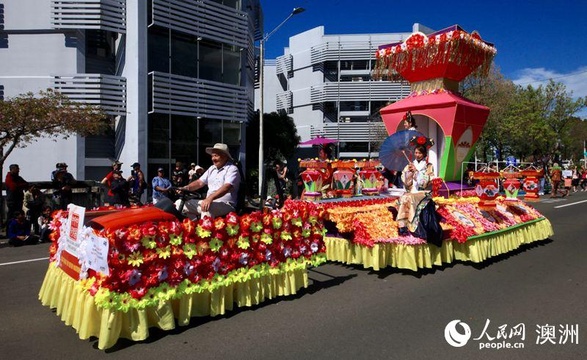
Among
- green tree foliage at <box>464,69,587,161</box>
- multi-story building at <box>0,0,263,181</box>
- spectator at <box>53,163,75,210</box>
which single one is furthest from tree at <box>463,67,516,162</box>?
spectator at <box>53,163,75,210</box>

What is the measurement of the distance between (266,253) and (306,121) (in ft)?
122

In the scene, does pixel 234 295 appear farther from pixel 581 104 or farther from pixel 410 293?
pixel 581 104

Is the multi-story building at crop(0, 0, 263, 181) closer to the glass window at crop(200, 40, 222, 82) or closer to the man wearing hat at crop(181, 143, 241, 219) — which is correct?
the glass window at crop(200, 40, 222, 82)

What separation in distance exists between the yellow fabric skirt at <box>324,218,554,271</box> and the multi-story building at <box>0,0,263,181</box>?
12754 millimetres

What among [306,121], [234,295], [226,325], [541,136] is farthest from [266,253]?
[306,121]

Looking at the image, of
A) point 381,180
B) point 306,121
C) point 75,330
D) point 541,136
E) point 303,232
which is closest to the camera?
point 75,330

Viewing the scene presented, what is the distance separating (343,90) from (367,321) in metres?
→ 35.6

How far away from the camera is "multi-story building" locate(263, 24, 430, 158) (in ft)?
125

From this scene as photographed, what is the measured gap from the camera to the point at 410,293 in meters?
5.43

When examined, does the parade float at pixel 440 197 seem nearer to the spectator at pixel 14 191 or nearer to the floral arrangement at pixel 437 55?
the floral arrangement at pixel 437 55

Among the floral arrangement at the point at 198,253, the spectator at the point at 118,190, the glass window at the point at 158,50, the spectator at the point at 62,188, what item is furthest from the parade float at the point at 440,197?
A: the glass window at the point at 158,50

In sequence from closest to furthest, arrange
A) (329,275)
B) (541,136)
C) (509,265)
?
(329,275), (509,265), (541,136)

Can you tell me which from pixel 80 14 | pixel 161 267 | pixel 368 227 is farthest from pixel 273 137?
pixel 161 267

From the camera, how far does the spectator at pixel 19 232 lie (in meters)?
9.14
